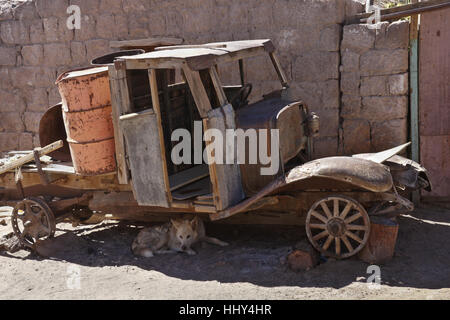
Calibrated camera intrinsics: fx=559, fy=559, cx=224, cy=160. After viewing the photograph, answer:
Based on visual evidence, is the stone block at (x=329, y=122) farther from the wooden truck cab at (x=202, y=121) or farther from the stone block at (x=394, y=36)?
the wooden truck cab at (x=202, y=121)

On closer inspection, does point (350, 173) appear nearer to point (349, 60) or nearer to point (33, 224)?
point (349, 60)

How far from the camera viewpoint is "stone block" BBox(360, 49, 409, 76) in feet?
22.6

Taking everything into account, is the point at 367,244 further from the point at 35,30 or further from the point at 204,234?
the point at 35,30

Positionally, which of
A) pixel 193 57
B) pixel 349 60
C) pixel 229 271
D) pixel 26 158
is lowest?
pixel 229 271

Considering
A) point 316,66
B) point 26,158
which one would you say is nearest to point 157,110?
point 26,158

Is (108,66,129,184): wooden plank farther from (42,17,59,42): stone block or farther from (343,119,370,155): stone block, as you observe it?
(42,17,59,42): stone block

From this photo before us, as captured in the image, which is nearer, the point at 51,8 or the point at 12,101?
the point at 51,8

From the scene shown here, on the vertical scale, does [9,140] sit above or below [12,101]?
below

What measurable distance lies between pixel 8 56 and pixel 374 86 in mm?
5990

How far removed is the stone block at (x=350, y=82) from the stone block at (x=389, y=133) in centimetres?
51

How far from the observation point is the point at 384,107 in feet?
23.3
